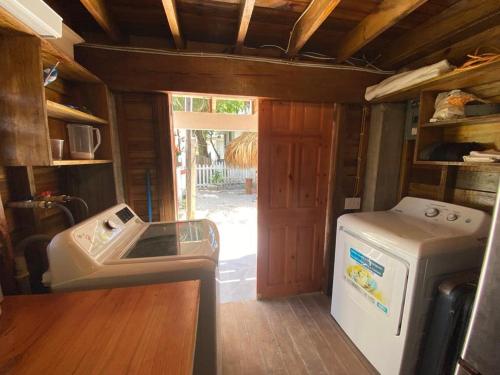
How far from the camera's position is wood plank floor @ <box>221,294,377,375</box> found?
61.3 inches

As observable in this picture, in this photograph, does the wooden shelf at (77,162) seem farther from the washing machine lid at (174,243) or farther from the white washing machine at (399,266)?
the white washing machine at (399,266)

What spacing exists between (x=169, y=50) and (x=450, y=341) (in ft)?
8.48

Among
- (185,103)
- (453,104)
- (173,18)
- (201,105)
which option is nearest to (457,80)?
(453,104)

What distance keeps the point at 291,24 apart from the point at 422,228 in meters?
1.70

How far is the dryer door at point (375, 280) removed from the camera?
4.17ft

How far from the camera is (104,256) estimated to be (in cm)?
101

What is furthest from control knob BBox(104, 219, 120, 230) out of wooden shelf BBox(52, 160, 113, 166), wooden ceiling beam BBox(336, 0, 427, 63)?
wooden ceiling beam BBox(336, 0, 427, 63)

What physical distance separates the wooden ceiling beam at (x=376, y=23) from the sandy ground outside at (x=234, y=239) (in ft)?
8.22

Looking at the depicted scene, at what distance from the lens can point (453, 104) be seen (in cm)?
141

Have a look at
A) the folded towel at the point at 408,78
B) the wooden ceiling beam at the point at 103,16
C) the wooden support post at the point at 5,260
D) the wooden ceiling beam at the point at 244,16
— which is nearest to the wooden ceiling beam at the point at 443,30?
the folded towel at the point at 408,78

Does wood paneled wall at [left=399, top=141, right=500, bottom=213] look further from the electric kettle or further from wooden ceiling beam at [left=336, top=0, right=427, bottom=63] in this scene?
the electric kettle

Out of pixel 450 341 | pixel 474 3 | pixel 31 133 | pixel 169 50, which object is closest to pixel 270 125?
pixel 169 50

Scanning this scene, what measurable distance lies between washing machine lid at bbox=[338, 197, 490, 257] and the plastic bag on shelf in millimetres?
622

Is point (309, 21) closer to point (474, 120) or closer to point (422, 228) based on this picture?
point (474, 120)
